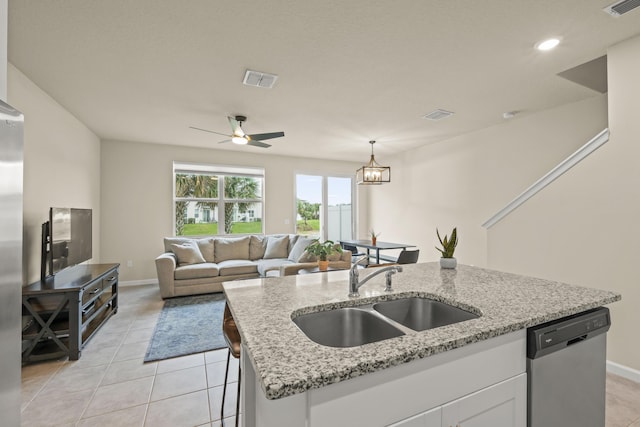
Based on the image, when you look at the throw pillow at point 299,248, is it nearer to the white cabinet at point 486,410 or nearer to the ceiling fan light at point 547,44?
the ceiling fan light at point 547,44

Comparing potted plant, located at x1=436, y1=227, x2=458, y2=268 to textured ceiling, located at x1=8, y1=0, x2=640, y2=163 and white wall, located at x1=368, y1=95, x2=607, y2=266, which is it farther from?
white wall, located at x1=368, y1=95, x2=607, y2=266

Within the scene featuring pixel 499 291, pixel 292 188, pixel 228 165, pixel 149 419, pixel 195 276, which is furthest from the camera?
pixel 292 188

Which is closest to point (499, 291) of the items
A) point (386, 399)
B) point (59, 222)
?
point (386, 399)

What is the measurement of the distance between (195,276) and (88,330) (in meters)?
1.61

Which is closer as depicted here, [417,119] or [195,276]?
[417,119]

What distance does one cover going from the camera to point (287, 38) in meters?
2.23

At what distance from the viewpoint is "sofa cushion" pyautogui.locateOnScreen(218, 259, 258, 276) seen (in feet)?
15.5

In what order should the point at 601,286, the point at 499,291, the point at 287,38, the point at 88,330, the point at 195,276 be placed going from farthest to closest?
1. the point at 195,276
2. the point at 88,330
3. the point at 601,286
4. the point at 287,38
5. the point at 499,291

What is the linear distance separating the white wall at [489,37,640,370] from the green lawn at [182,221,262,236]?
4972mm

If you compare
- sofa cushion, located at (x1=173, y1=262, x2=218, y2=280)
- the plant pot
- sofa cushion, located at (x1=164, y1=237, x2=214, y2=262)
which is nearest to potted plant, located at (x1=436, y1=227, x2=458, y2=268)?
the plant pot

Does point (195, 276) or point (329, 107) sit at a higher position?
point (329, 107)

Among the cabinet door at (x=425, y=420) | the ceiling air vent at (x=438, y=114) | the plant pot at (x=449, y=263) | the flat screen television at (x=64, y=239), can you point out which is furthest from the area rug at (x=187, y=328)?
the ceiling air vent at (x=438, y=114)

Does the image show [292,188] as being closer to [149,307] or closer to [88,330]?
[149,307]

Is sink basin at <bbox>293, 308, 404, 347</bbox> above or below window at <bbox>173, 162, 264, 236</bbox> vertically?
below
